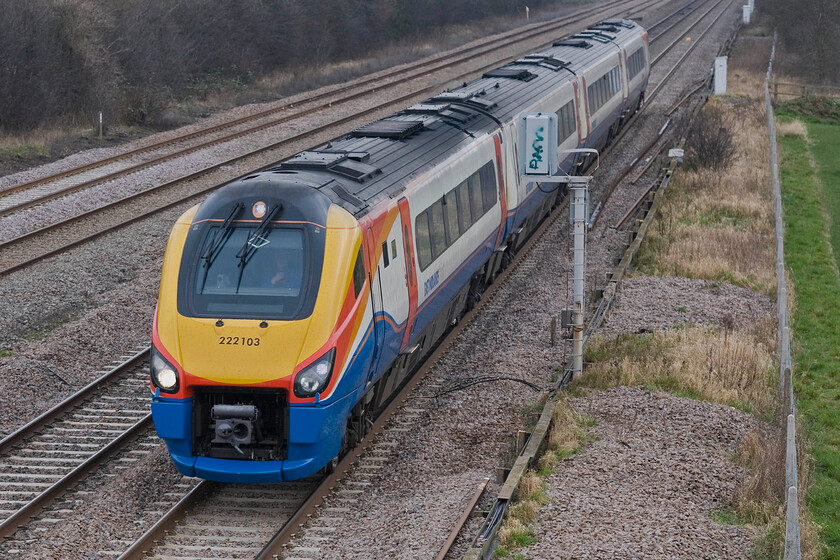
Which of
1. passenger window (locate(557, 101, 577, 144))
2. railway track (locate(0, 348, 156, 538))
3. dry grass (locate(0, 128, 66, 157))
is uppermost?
passenger window (locate(557, 101, 577, 144))

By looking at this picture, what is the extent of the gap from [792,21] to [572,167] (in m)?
34.0

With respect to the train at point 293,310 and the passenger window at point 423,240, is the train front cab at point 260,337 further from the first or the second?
the passenger window at point 423,240

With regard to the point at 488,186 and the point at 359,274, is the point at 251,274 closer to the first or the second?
the point at 359,274

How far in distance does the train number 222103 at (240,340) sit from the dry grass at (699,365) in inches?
201

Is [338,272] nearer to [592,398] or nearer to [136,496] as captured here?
[136,496]

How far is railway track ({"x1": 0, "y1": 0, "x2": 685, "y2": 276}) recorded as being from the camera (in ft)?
61.8

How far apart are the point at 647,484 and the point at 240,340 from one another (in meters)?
A: 4.20

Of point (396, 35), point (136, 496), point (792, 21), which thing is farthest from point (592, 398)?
point (396, 35)

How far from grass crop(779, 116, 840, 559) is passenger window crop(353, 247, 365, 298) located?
206 inches

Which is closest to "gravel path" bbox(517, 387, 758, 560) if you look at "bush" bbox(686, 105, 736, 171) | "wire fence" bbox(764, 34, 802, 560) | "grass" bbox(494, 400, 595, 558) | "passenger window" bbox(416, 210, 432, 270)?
"grass" bbox(494, 400, 595, 558)

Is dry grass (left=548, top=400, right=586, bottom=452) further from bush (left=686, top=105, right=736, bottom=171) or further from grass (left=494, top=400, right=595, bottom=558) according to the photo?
bush (left=686, top=105, right=736, bottom=171)

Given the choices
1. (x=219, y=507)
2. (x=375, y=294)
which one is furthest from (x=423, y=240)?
(x=219, y=507)

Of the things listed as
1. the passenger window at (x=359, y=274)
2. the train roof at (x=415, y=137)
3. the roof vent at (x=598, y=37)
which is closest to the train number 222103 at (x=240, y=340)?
the passenger window at (x=359, y=274)

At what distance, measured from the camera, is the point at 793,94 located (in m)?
41.8
